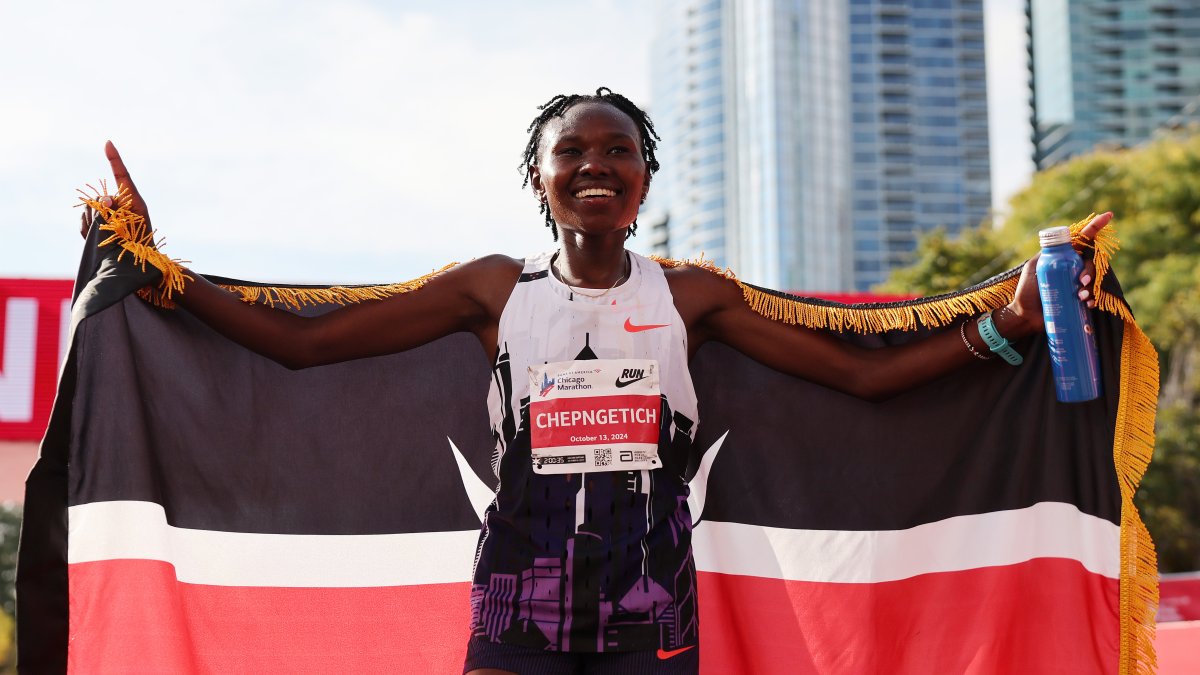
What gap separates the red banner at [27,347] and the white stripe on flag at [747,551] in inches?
217

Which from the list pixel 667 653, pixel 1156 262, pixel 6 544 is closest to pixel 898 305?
pixel 667 653

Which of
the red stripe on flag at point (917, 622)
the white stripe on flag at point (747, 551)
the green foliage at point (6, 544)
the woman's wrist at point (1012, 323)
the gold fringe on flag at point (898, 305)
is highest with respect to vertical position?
the gold fringe on flag at point (898, 305)

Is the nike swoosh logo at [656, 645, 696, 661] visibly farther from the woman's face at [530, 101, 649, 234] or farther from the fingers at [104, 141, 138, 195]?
the fingers at [104, 141, 138, 195]

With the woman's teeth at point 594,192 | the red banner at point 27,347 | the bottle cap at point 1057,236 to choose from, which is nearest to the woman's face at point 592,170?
the woman's teeth at point 594,192

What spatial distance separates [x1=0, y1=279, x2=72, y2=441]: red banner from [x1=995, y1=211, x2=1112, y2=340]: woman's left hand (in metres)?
7.10

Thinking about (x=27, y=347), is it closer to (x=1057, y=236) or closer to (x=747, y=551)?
(x=747, y=551)

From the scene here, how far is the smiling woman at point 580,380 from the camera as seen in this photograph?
272 cm

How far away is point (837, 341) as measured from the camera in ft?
11.2

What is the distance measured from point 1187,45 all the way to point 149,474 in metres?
107

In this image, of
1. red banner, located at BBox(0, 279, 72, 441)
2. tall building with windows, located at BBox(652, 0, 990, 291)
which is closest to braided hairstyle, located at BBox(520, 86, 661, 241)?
red banner, located at BBox(0, 279, 72, 441)

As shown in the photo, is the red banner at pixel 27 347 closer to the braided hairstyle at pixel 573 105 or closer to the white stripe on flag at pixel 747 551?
the white stripe on flag at pixel 747 551

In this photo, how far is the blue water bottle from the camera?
313cm

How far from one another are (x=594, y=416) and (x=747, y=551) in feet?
3.96

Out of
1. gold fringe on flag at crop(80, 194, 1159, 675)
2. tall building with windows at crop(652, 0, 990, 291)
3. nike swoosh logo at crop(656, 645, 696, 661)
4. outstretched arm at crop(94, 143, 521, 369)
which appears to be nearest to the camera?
nike swoosh logo at crop(656, 645, 696, 661)
